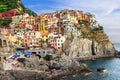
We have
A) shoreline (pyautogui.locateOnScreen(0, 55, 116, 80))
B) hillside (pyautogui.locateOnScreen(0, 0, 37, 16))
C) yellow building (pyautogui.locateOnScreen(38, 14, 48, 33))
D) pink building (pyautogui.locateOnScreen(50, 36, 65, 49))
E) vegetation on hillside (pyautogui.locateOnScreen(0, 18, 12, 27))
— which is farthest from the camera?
hillside (pyautogui.locateOnScreen(0, 0, 37, 16))

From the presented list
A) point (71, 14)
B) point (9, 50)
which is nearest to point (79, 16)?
point (71, 14)

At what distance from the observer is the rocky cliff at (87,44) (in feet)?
326

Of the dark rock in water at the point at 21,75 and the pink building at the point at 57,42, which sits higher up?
the pink building at the point at 57,42

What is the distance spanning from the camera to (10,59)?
208ft

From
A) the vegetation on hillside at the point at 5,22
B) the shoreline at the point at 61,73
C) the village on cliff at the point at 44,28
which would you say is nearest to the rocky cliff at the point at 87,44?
the village on cliff at the point at 44,28

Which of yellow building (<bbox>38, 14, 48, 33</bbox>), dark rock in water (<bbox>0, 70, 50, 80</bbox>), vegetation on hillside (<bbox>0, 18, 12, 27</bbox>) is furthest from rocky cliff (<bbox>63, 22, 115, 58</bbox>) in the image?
dark rock in water (<bbox>0, 70, 50, 80</bbox>)

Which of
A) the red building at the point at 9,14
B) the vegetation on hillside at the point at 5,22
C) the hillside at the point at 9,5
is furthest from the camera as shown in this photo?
the hillside at the point at 9,5

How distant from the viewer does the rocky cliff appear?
99250 mm

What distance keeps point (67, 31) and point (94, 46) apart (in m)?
12.5

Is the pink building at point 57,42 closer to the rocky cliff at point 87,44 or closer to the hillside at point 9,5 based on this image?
the rocky cliff at point 87,44

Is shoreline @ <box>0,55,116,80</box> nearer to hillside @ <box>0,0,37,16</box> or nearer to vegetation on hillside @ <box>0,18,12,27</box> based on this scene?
vegetation on hillside @ <box>0,18,12,27</box>

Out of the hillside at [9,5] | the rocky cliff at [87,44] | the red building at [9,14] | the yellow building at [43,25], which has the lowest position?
the rocky cliff at [87,44]

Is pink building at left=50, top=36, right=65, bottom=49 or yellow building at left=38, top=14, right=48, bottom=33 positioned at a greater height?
yellow building at left=38, top=14, right=48, bottom=33

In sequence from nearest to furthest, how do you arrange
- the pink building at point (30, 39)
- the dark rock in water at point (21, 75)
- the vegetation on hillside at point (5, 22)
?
the dark rock in water at point (21, 75)
the pink building at point (30, 39)
the vegetation on hillside at point (5, 22)
